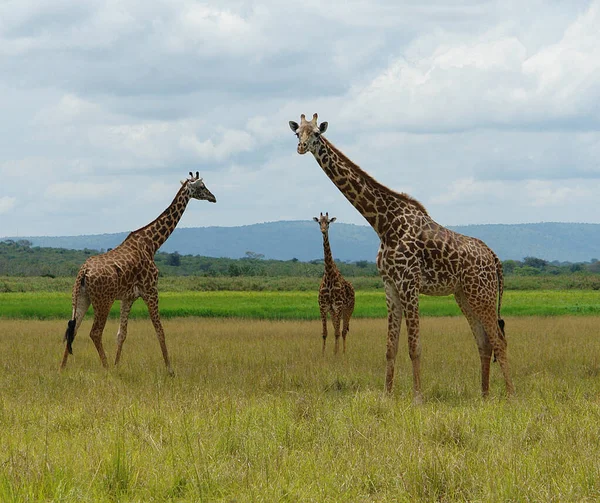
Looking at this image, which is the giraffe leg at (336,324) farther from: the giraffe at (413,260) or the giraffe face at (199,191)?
the giraffe at (413,260)

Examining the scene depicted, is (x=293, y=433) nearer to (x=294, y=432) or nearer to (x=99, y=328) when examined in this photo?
(x=294, y=432)

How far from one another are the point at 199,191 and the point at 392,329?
5625mm

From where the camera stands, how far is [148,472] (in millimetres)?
5660

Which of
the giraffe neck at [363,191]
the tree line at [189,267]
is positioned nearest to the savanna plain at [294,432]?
the giraffe neck at [363,191]

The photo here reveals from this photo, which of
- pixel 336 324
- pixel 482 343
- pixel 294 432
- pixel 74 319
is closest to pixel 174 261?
pixel 336 324

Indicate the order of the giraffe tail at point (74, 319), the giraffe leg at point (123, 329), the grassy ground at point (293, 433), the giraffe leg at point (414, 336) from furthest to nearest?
the giraffe leg at point (123, 329) < the giraffe tail at point (74, 319) < the giraffe leg at point (414, 336) < the grassy ground at point (293, 433)

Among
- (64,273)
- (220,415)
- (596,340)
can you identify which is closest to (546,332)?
(596,340)

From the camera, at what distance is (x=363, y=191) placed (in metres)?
10.1

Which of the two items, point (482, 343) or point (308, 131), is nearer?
point (308, 131)

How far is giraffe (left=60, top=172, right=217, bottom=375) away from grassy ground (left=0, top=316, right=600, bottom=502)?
0.68 m

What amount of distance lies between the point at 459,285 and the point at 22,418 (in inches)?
222

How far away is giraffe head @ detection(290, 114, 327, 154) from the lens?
31.9ft

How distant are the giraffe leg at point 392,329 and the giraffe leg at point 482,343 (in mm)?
825

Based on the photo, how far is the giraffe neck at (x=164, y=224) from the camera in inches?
524
